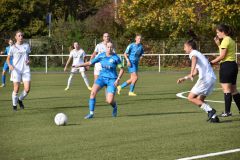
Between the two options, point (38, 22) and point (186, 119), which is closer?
point (186, 119)

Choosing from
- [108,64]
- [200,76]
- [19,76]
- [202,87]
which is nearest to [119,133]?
[202,87]

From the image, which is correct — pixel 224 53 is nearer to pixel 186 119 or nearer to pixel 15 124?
pixel 186 119

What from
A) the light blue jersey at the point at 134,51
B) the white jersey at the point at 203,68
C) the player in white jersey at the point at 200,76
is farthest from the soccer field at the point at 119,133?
the light blue jersey at the point at 134,51

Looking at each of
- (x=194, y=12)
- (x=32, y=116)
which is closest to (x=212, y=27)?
(x=194, y=12)

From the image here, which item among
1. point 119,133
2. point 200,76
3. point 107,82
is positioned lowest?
point 119,133

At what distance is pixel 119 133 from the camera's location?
12.3 meters

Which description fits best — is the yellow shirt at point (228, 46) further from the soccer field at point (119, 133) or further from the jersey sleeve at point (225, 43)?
the soccer field at point (119, 133)

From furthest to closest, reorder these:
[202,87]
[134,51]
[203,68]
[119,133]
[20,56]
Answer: [134,51]
[20,56]
[203,68]
[202,87]
[119,133]

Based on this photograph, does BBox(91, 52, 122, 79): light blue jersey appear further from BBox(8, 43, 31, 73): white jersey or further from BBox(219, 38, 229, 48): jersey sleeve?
BBox(8, 43, 31, 73): white jersey

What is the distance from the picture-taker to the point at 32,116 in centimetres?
1617

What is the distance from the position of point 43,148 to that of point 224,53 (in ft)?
17.5

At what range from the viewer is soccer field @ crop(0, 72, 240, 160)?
10016mm

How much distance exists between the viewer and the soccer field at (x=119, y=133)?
1002 centimetres

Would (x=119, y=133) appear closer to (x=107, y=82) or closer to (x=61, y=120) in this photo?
(x=61, y=120)
